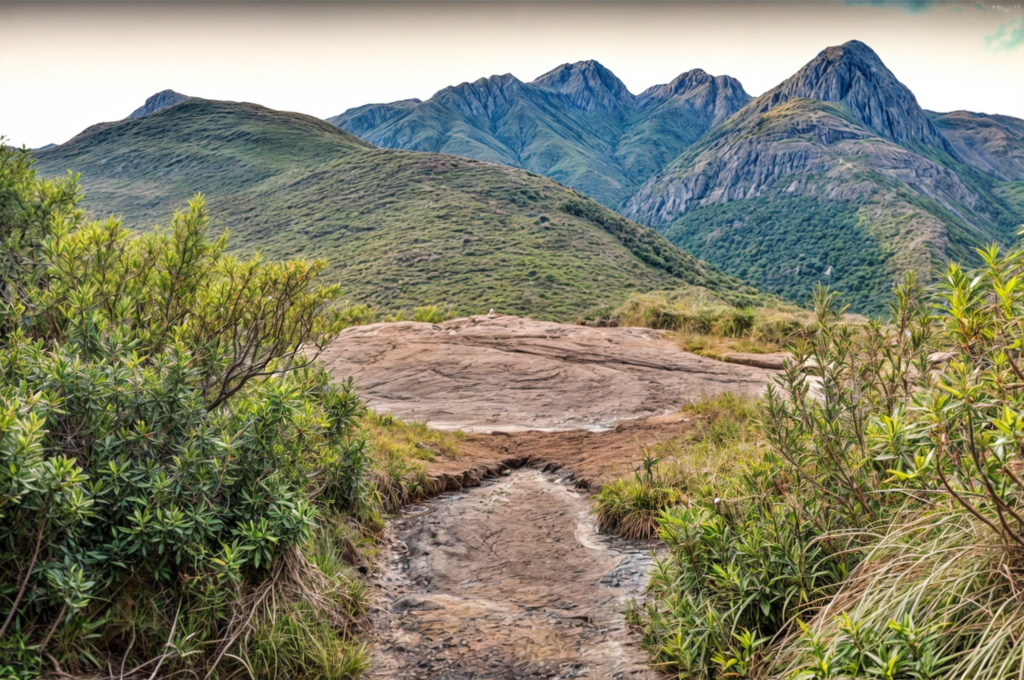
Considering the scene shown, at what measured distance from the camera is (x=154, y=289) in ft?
15.5

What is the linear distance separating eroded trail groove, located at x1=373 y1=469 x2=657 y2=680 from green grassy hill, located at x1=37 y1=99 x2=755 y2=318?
19.2 meters

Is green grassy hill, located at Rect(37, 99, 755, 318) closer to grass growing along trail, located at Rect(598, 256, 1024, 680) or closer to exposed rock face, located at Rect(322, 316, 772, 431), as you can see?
exposed rock face, located at Rect(322, 316, 772, 431)

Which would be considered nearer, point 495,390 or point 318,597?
point 318,597

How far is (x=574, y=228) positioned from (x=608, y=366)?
34987 mm

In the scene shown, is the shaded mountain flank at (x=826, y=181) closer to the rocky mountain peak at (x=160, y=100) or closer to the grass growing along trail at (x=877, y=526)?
the grass growing along trail at (x=877, y=526)

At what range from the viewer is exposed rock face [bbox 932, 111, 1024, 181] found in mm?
150500

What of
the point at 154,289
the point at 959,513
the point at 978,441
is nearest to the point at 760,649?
the point at 959,513

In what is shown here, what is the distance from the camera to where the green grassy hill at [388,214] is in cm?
3453

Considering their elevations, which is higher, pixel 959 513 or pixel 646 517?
pixel 959 513

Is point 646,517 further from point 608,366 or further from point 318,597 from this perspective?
point 608,366

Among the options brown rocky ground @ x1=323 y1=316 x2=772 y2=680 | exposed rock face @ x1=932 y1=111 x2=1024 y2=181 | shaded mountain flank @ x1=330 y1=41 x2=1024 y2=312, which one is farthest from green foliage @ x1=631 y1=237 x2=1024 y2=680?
exposed rock face @ x1=932 y1=111 x2=1024 y2=181

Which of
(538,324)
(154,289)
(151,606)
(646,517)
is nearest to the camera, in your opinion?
(151,606)

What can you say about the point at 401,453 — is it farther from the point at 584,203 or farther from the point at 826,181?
the point at 826,181

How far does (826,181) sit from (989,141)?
10890 cm
